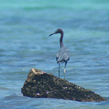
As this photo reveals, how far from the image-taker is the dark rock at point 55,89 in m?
8.24

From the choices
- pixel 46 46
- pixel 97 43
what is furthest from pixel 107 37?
pixel 46 46

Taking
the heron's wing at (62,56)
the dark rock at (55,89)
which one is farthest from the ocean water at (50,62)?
the heron's wing at (62,56)

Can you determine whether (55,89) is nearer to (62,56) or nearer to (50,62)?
(62,56)

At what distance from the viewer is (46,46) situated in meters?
18.4

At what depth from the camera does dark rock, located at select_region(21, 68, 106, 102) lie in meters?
8.24

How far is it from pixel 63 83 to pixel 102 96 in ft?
3.32

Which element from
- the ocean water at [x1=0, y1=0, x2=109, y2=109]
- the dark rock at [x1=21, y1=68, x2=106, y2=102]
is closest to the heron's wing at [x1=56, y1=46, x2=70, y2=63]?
the ocean water at [x1=0, y1=0, x2=109, y2=109]

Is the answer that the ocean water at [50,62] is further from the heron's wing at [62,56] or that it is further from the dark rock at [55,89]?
the heron's wing at [62,56]

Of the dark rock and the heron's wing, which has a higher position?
the heron's wing

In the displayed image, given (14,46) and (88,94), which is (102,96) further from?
(14,46)

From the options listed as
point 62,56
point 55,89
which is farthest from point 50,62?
point 55,89

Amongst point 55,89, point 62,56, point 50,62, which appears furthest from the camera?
point 50,62

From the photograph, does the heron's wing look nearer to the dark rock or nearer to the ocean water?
the ocean water

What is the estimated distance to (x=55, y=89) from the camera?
828cm
